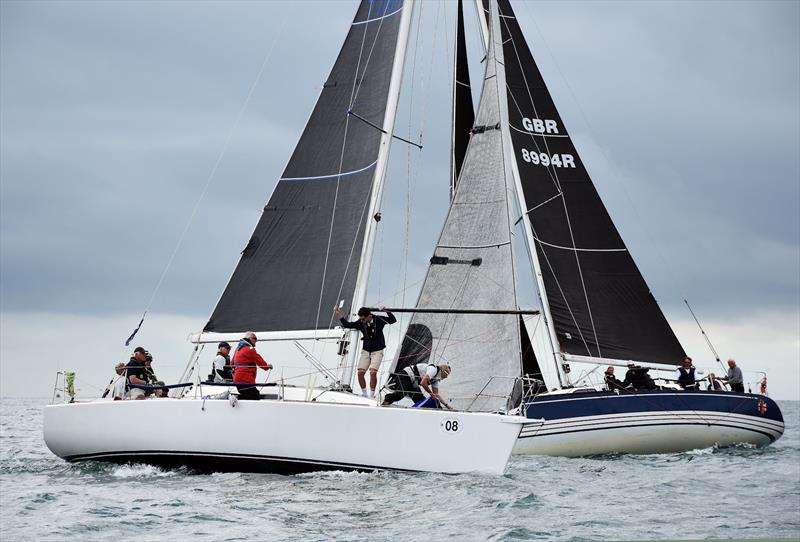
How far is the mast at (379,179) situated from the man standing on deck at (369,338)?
11.3 inches

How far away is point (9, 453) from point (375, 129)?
413 inches

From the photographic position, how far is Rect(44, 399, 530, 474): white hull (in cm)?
1293

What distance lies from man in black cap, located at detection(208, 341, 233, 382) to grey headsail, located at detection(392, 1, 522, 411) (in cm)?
318

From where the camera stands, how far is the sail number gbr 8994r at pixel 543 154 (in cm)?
2392

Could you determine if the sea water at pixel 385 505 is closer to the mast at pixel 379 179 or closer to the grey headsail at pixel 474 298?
the grey headsail at pixel 474 298

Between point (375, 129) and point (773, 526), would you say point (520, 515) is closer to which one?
point (773, 526)

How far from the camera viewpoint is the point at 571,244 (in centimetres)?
2341

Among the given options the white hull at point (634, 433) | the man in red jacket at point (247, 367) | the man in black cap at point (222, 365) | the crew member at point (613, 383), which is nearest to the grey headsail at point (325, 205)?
the man in black cap at point (222, 365)

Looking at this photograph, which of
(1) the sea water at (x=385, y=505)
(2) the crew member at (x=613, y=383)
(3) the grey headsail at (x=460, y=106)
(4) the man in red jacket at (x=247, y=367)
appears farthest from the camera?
(3) the grey headsail at (x=460, y=106)

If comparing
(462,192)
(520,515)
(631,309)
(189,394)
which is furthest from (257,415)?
(631,309)

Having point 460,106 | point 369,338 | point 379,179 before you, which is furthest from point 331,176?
point 460,106

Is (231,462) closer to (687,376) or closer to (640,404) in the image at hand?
(640,404)

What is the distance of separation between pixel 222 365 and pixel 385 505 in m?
6.16

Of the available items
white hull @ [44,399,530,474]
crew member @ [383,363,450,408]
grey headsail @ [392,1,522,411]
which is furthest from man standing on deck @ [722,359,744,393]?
white hull @ [44,399,530,474]
